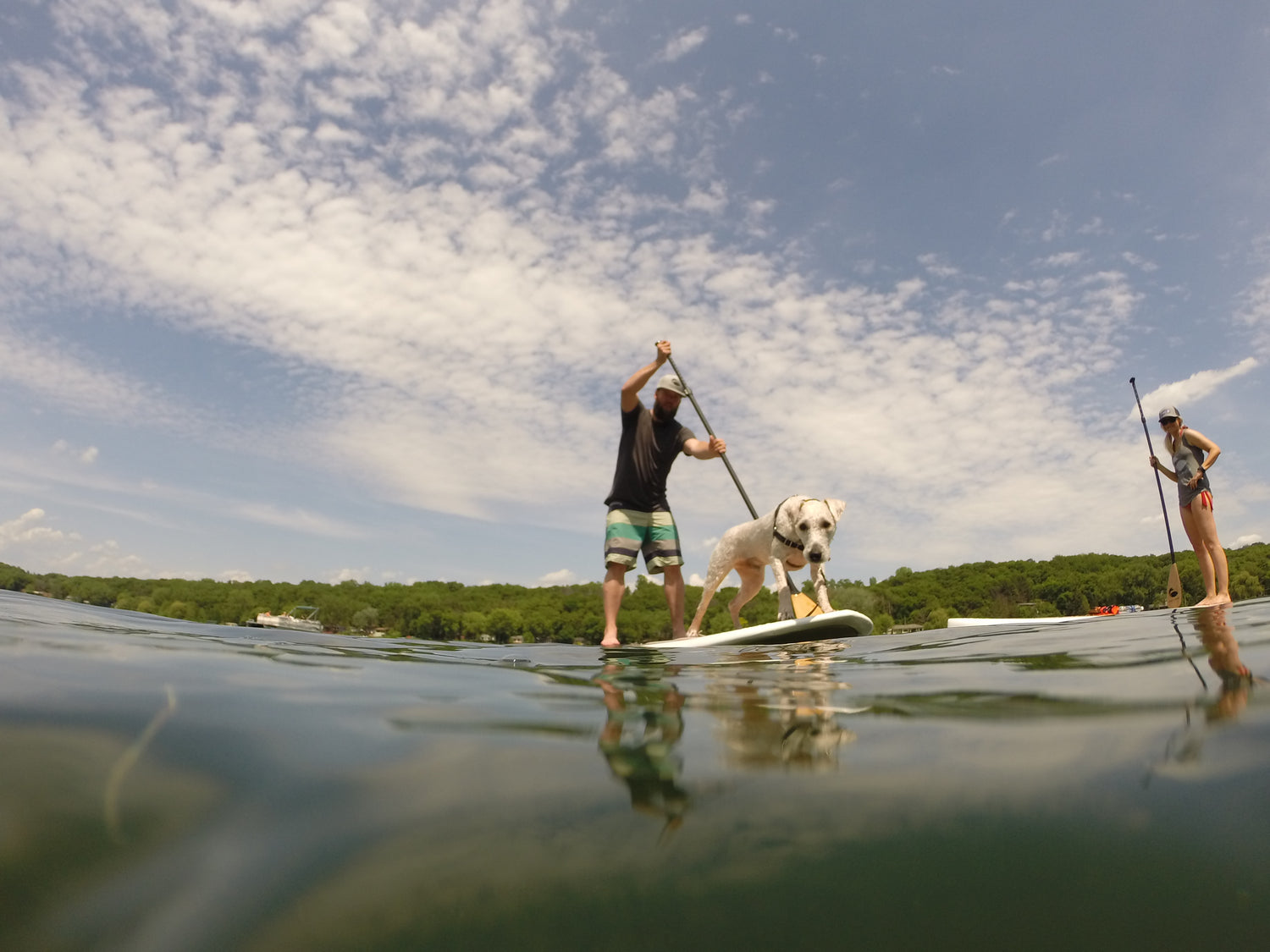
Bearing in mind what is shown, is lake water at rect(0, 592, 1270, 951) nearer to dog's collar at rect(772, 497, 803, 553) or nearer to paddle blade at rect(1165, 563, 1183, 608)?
dog's collar at rect(772, 497, 803, 553)

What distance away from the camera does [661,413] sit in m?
6.81

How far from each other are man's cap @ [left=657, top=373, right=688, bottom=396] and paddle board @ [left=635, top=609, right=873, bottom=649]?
2349 mm

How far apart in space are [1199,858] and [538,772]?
0.78m

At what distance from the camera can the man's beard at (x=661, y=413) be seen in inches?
268

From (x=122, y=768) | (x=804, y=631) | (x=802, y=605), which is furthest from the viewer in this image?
(x=802, y=605)

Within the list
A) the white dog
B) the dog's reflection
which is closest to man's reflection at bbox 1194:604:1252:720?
the dog's reflection

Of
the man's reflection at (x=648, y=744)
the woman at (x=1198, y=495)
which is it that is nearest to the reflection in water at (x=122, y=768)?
the man's reflection at (x=648, y=744)

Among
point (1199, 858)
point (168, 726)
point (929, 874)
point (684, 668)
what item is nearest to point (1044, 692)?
point (1199, 858)

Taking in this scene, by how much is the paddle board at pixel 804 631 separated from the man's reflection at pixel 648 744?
3.39 meters

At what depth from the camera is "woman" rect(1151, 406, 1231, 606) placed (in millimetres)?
6867

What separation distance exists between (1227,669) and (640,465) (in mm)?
5197

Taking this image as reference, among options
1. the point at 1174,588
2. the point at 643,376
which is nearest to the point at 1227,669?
the point at 643,376

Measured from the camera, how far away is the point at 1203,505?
7090 millimetres

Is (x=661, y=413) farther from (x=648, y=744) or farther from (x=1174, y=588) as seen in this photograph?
(x=1174, y=588)
